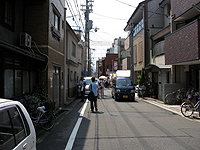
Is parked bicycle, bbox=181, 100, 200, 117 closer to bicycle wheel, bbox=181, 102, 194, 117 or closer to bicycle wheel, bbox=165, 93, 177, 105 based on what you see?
bicycle wheel, bbox=181, 102, 194, 117

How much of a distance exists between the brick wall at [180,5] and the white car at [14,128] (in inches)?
425

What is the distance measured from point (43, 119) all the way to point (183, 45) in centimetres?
927

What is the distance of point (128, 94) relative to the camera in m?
15.2

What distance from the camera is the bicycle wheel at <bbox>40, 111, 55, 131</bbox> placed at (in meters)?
6.37

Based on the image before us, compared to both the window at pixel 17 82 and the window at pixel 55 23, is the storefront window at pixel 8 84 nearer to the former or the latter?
the window at pixel 17 82

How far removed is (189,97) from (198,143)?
6.15 metres

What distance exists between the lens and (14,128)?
2584mm

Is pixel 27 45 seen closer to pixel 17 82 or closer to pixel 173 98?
pixel 17 82

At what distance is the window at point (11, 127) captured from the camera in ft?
7.75

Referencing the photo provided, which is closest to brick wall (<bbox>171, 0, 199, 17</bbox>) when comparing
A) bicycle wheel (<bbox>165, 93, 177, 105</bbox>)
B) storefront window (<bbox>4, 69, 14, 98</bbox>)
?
bicycle wheel (<bbox>165, 93, 177, 105</bbox>)

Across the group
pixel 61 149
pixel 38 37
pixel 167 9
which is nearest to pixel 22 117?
pixel 61 149

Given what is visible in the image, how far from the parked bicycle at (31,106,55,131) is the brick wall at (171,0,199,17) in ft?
31.8

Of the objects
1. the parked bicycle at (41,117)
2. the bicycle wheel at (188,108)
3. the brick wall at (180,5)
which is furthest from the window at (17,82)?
the brick wall at (180,5)

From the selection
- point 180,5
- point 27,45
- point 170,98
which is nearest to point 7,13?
point 27,45
